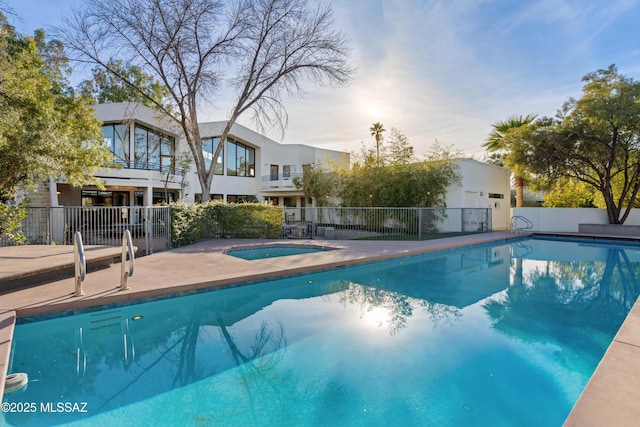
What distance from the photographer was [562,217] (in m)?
17.4

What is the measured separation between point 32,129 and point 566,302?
11.2m

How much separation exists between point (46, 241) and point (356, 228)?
437 inches

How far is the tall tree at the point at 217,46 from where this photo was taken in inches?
451

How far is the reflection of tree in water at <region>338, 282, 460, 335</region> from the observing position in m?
4.67

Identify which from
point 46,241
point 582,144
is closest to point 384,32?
point 46,241

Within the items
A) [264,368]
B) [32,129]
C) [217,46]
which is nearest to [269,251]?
[32,129]

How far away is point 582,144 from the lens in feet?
50.6

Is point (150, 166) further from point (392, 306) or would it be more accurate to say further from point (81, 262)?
point (392, 306)

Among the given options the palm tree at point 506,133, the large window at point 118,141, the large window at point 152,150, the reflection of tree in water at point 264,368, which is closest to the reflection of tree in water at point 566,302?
the reflection of tree in water at point 264,368

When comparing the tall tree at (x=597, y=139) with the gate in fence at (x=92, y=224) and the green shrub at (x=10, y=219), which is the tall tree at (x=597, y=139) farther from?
the green shrub at (x=10, y=219)

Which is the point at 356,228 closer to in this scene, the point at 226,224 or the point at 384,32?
the point at 226,224

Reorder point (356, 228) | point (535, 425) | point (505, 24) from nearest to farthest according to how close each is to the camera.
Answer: point (535, 425) < point (505, 24) < point (356, 228)

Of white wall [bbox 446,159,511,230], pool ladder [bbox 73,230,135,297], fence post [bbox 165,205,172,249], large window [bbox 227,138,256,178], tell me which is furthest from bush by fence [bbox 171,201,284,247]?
large window [bbox 227,138,256,178]

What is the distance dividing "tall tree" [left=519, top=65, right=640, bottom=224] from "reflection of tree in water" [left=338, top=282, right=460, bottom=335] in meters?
14.5
